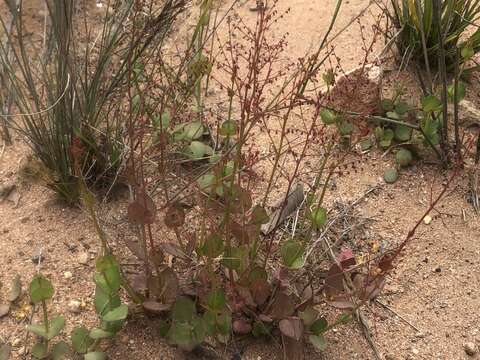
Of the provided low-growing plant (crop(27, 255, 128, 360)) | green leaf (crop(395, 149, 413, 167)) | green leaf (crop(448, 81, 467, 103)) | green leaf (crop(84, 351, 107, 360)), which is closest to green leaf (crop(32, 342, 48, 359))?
low-growing plant (crop(27, 255, 128, 360))

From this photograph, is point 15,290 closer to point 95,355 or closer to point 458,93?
point 95,355

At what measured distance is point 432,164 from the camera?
2166 millimetres

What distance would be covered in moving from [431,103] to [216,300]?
3.21 ft

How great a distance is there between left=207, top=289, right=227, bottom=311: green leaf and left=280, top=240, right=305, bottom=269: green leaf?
0.62 ft

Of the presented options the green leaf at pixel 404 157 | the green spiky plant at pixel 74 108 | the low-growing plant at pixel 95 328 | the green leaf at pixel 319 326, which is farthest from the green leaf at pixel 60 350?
the green leaf at pixel 404 157

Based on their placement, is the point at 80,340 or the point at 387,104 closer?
the point at 80,340

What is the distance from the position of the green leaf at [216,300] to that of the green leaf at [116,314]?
20 centimetres

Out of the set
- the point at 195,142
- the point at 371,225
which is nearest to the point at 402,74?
the point at 371,225

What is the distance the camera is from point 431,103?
6.66 ft

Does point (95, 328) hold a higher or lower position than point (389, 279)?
lower

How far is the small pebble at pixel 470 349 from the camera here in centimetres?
174

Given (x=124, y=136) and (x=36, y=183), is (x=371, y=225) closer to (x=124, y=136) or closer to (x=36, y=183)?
(x=124, y=136)

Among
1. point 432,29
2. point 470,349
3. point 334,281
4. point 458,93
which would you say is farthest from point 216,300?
point 432,29

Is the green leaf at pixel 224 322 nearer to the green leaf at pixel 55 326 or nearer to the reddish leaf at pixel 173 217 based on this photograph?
the reddish leaf at pixel 173 217
